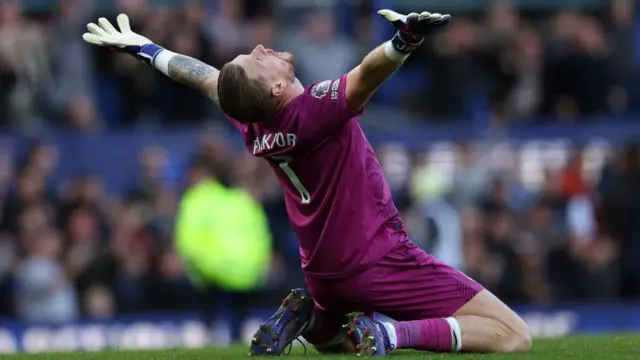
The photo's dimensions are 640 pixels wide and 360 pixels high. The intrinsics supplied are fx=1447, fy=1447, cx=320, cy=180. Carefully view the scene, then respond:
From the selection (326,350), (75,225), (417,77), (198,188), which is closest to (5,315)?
(75,225)

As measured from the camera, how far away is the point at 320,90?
7.41 m

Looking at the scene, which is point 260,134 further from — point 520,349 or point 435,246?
point 435,246

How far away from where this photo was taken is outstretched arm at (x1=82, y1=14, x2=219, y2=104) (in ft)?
27.9

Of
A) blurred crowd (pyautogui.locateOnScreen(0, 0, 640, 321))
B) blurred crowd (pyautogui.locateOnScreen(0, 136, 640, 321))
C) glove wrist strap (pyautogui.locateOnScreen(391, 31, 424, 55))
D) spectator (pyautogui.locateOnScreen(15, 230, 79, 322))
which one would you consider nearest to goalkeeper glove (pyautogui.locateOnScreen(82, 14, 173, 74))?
glove wrist strap (pyautogui.locateOnScreen(391, 31, 424, 55))

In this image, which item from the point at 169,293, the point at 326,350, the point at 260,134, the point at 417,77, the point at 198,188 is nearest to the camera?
the point at 260,134

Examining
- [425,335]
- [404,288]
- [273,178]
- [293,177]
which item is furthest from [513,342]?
[273,178]

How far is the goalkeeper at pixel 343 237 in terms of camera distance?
748cm

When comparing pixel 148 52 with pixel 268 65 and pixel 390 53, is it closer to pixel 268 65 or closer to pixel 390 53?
pixel 268 65

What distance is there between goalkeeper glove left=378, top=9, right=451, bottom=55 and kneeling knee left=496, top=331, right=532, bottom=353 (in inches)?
71.3

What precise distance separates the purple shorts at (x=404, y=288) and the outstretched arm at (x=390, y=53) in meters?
0.99

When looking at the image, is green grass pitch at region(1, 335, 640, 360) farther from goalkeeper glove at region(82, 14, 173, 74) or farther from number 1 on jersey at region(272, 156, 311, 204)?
goalkeeper glove at region(82, 14, 173, 74)

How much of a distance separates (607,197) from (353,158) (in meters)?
8.98

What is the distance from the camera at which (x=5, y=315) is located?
14516 mm

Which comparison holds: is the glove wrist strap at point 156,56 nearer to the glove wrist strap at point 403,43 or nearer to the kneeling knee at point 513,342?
the glove wrist strap at point 403,43
